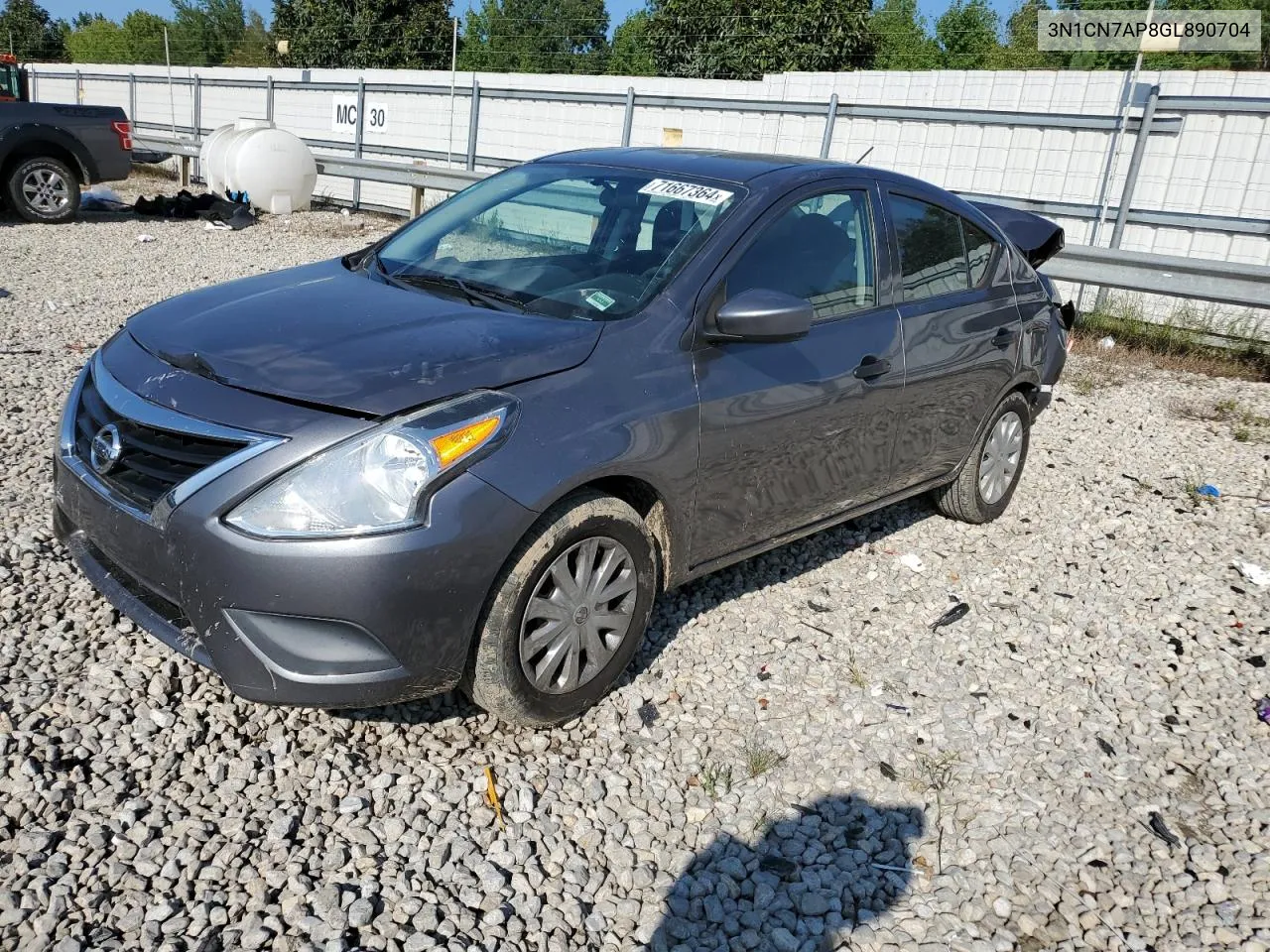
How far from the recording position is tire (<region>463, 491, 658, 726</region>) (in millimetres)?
2914

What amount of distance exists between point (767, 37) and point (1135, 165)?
24.0 metres

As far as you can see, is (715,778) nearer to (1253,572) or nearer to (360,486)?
(360,486)

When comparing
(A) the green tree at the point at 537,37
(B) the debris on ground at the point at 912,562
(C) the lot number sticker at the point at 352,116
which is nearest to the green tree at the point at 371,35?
(A) the green tree at the point at 537,37

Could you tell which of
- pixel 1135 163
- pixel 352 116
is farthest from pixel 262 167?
pixel 1135 163

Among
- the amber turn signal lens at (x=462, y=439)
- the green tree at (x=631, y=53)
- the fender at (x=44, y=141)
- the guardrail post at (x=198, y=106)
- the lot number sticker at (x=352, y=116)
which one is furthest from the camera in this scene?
the green tree at (x=631, y=53)

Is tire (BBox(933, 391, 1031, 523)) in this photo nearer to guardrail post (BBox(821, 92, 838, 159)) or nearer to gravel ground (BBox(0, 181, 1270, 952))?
gravel ground (BBox(0, 181, 1270, 952))

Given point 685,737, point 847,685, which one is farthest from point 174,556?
point 847,685

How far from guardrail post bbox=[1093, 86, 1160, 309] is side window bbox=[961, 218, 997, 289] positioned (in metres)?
6.58

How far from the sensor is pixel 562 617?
3.10 m

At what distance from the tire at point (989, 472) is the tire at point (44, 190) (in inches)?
483

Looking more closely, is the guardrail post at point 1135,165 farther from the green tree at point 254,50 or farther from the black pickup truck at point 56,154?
the green tree at point 254,50

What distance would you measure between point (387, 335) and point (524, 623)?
3.22 feet

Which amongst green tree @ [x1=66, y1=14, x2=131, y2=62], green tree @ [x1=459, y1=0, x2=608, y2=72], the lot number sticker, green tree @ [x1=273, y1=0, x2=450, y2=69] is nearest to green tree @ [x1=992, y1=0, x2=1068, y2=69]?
green tree @ [x1=459, y1=0, x2=608, y2=72]

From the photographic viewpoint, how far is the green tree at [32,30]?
56.6m
